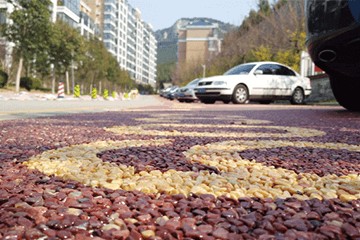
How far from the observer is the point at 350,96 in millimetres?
6160

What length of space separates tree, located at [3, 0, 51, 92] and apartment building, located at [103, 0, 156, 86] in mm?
63460

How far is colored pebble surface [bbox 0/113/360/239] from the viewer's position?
36.8 inches

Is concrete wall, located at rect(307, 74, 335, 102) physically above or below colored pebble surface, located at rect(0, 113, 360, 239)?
above

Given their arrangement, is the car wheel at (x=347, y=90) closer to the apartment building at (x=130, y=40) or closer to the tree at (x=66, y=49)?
the tree at (x=66, y=49)

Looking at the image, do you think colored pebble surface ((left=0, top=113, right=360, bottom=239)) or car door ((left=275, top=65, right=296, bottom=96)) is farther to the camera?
car door ((left=275, top=65, right=296, bottom=96))

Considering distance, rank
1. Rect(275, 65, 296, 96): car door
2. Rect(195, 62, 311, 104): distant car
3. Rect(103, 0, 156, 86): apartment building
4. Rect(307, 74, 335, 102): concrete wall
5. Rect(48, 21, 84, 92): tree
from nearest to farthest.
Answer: Rect(195, 62, 311, 104): distant car → Rect(275, 65, 296, 96): car door → Rect(307, 74, 335, 102): concrete wall → Rect(48, 21, 84, 92): tree → Rect(103, 0, 156, 86): apartment building

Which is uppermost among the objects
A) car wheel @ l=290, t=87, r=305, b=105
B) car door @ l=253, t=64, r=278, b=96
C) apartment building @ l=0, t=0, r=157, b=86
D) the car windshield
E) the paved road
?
apartment building @ l=0, t=0, r=157, b=86

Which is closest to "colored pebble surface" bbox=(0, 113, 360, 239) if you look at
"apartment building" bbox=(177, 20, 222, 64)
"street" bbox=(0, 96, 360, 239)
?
"street" bbox=(0, 96, 360, 239)

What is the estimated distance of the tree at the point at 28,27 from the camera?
27.6 metres

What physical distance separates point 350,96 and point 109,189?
5752 millimetres

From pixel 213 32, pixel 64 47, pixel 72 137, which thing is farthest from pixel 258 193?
pixel 213 32

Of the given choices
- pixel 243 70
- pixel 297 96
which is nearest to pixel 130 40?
pixel 243 70

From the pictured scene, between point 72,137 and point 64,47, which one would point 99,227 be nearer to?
point 72,137

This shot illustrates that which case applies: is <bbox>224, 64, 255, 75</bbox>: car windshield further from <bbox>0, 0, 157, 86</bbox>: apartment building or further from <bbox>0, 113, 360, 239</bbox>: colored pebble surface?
<bbox>0, 0, 157, 86</bbox>: apartment building
